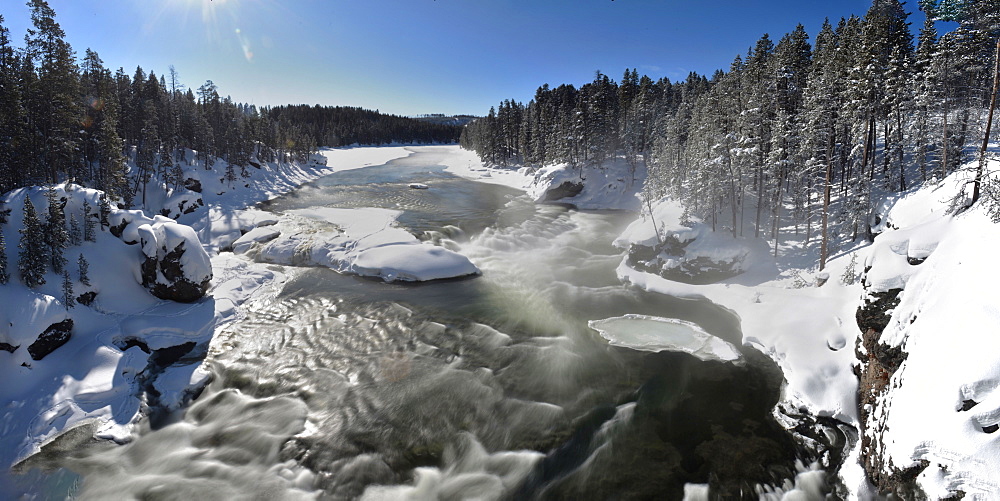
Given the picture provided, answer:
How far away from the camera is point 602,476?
37.7 ft

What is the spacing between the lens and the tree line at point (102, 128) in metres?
25.6

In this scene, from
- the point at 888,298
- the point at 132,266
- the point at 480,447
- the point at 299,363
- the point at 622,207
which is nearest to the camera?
the point at 480,447

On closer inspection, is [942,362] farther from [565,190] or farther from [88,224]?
[565,190]

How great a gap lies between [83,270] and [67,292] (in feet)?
5.11

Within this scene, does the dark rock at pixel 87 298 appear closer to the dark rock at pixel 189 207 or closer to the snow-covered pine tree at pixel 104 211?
the snow-covered pine tree at pixel 104 211

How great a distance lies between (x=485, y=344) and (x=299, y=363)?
7848 mm

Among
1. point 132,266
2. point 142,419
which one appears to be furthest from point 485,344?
point 132,266

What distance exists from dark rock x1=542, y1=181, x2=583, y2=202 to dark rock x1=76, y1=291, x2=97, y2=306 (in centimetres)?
4734

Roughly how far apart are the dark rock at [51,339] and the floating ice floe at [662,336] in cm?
2222

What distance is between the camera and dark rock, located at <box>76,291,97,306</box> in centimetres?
1789

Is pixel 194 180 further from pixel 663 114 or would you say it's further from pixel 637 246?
pixel 663 114

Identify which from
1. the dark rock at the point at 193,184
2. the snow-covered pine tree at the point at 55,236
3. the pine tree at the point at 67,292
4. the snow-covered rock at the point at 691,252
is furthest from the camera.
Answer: the dark rock at the point at 193,184

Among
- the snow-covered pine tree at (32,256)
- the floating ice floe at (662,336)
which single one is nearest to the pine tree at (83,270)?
the snow-covered pine tree at (32,256)

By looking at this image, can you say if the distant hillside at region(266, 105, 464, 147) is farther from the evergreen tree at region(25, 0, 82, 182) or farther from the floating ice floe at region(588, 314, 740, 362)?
the floating ice floe at region(588, 314, 740, 362)
